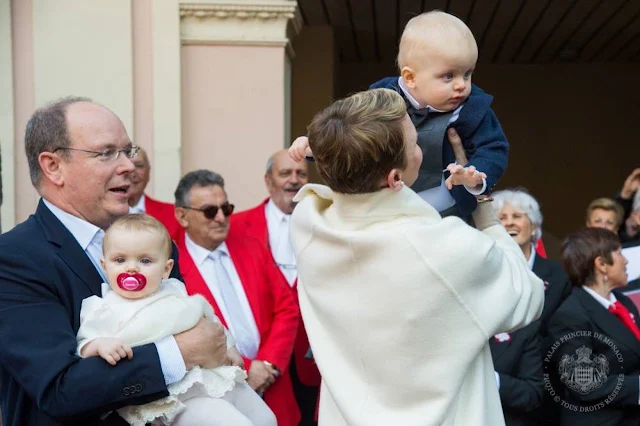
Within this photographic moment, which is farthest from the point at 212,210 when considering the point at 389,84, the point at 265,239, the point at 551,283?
the point at 389,84

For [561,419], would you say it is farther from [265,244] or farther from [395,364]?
[395,364]

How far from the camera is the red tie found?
5249 mm

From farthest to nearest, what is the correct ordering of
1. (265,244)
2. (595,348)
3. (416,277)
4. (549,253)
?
(549,253) → (265,244) → (595,348) → (416,277)

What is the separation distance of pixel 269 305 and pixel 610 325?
5.66ft

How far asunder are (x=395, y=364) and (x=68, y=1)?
4.96 m

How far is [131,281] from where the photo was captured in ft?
9.71

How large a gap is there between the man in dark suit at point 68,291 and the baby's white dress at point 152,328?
36mm

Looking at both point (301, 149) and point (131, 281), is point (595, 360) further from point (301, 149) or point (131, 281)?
point (131, 281)

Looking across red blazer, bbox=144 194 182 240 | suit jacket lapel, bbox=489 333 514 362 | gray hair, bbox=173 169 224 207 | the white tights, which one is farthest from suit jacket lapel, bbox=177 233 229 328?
the white tights

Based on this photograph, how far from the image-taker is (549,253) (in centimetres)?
1241

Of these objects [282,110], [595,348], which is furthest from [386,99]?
[282,110]

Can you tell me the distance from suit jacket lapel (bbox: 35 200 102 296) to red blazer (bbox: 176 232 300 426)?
217cm

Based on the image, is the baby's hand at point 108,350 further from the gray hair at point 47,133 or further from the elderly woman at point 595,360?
the elderly woman at point 595,360

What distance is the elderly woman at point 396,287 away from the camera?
8.30 feet
